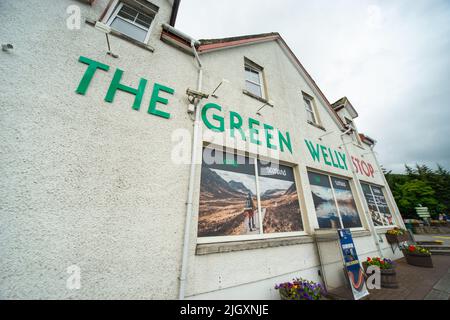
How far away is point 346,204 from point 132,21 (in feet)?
31.0

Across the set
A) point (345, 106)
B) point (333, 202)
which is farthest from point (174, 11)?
point (345, 106)

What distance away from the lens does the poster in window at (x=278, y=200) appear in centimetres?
411

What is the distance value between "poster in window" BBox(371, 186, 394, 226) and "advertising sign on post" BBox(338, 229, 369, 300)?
576 cm

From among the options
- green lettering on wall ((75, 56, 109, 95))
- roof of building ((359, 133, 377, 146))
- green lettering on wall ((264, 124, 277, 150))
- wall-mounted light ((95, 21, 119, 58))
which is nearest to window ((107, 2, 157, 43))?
wall-mounted light ((95, 21, 119, 58))

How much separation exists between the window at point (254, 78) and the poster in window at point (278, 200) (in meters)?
3.04

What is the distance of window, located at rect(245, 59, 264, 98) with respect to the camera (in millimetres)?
5953

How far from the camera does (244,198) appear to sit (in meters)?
3.94

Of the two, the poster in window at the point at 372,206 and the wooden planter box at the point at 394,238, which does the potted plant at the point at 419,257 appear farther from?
the poster in window at the point at 372,206

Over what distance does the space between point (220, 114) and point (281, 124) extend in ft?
7.96

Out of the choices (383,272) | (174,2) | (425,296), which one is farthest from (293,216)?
(174,2)

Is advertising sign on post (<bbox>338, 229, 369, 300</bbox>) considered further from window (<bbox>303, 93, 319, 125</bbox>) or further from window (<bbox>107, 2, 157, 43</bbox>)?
window (<bbox>107, 2, 157, 43</bbox>)

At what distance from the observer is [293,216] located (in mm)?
4504

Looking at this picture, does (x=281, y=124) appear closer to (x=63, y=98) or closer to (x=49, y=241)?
(x=63, y=98)

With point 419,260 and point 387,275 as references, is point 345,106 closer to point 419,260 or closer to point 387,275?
point 419,260
